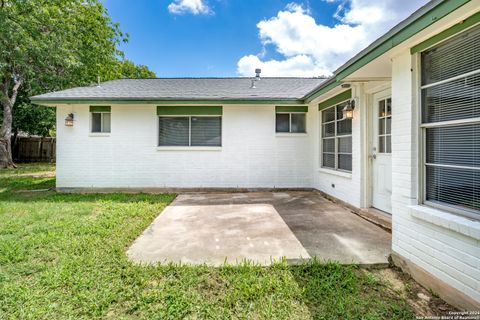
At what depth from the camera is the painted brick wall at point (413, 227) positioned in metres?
2.11

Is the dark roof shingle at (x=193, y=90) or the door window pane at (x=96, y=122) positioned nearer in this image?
the dark roof shingle at (x=193, y=90)

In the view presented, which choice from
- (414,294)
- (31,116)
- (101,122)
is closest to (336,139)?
(414,294)

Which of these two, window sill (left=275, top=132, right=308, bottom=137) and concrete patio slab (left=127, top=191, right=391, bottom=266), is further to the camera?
window sill (left=275, top=132, right=308, bottom=137)

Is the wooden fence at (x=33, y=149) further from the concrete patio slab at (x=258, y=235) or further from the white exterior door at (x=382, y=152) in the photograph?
the white exterior door at (x=382, y=152)

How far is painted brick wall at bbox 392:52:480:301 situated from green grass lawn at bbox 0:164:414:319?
50 cm

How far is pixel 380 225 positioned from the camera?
425 centimetres

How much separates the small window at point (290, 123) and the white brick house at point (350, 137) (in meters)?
0.03

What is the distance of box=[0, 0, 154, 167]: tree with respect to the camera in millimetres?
11320

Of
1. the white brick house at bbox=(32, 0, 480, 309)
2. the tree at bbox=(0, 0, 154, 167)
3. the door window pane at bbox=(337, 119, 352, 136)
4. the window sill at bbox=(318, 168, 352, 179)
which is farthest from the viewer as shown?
the tree at bbox=(0, 0, 154, 167)

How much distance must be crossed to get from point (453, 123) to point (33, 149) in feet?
74.1

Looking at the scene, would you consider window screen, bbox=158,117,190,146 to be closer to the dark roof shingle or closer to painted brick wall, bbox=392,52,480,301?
the dark roof shingle

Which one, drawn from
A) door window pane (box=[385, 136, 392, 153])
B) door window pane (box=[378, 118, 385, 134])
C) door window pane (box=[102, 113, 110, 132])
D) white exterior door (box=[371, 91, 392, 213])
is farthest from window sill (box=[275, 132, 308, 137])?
door window pane (box=[102, 113, 110, 132])

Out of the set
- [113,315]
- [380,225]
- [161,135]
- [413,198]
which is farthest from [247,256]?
[161,135]

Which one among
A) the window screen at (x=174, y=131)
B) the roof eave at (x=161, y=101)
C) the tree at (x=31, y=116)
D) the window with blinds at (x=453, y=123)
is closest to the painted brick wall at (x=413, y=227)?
the window with blinds at (x=453, y=123)
